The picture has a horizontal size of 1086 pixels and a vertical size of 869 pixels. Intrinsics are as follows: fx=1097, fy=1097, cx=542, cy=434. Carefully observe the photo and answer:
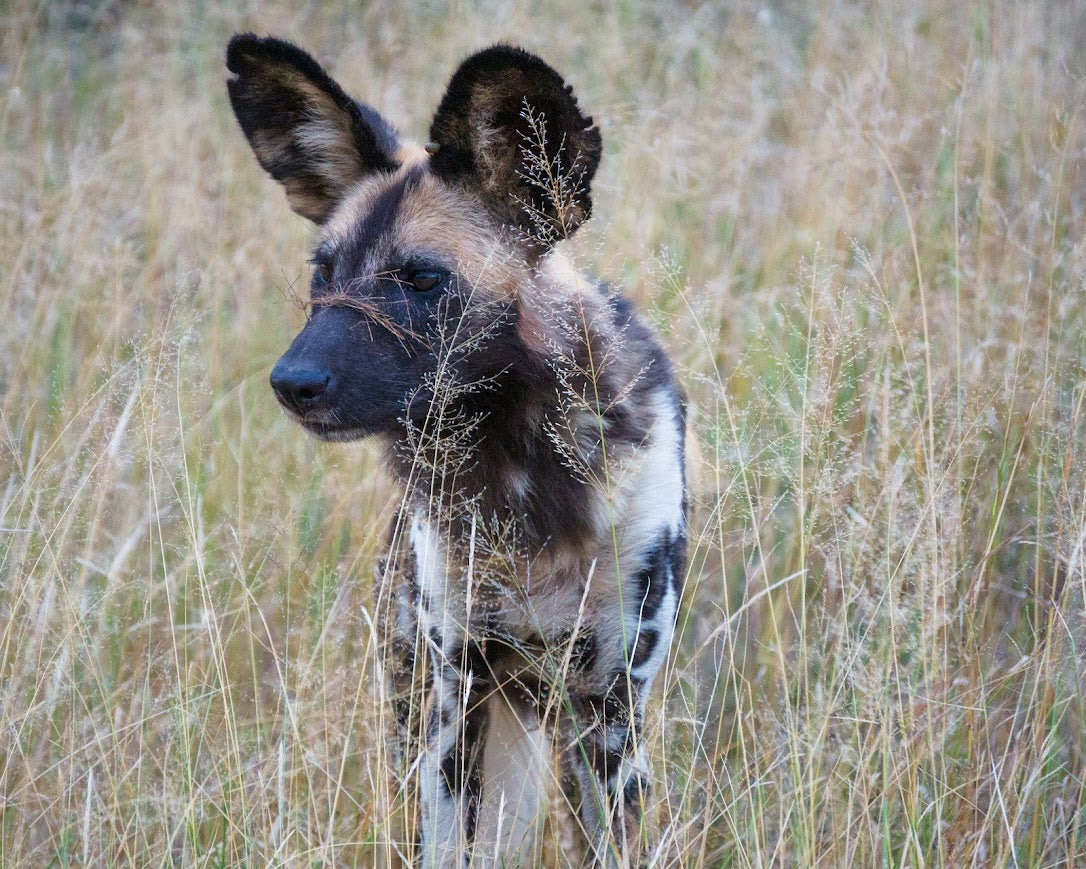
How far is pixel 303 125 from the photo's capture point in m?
2.60

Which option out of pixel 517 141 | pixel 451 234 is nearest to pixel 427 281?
pixel 451 234

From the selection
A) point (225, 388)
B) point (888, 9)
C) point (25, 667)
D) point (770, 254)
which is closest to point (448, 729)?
point (25, 667)

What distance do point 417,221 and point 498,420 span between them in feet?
1.56

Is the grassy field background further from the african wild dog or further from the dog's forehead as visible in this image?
the dog's forehead

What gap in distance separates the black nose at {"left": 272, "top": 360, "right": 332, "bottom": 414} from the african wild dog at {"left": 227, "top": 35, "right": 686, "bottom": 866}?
0.16 feet

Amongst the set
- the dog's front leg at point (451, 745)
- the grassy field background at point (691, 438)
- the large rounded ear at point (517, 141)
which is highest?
the large rounded ear at point (517, 141)

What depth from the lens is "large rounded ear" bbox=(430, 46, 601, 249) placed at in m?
2.16

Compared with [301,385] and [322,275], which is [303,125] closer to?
[322,275]

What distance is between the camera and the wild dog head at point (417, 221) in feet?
7.10

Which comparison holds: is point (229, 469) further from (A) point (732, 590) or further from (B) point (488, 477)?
(A) point (732, 590)

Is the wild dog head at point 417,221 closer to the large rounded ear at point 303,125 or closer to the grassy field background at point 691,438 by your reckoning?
the large rounded ear at point 303,125

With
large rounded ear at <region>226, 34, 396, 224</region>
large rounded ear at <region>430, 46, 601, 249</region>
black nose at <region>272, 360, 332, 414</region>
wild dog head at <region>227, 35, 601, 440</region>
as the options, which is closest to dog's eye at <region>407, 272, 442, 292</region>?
wild dog head at <region>227, 35, 601, 440</region>

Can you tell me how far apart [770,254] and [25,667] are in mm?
2624

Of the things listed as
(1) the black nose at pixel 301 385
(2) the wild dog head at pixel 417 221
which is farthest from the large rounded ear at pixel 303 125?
(1) the black nose at pixel 301 385
